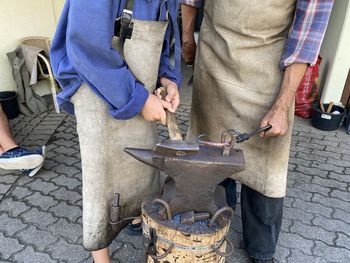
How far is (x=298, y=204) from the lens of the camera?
8.87 feet

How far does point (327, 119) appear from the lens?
385 cm

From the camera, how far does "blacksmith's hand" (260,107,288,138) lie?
5.19 ft

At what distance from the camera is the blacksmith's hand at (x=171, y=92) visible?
1481mm

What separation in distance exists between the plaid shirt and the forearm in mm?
34

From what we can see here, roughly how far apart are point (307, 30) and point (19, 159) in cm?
218

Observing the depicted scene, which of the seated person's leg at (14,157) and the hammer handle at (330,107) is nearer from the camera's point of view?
the seated person's leg at (14,157)

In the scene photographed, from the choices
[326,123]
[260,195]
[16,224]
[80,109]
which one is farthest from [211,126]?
[326,123]

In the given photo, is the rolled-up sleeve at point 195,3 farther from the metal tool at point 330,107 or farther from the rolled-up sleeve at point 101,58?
the metal tool at point 330,107

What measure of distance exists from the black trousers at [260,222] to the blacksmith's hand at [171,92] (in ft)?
2.41

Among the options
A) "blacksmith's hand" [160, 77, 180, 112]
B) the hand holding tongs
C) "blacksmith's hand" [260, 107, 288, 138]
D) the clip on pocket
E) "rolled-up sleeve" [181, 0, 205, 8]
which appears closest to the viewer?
the clip on pocket

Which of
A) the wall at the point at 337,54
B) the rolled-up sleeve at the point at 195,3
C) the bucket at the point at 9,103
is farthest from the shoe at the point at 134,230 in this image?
the wall at the point at 337,54

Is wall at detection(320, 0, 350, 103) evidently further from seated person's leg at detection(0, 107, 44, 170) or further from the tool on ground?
the tool on ground

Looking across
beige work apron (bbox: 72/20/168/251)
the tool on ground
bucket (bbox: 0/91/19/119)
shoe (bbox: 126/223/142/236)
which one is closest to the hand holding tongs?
beige work apron (bbox: 72/20/168/251)

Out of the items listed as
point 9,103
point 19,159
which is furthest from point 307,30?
point 9,103
